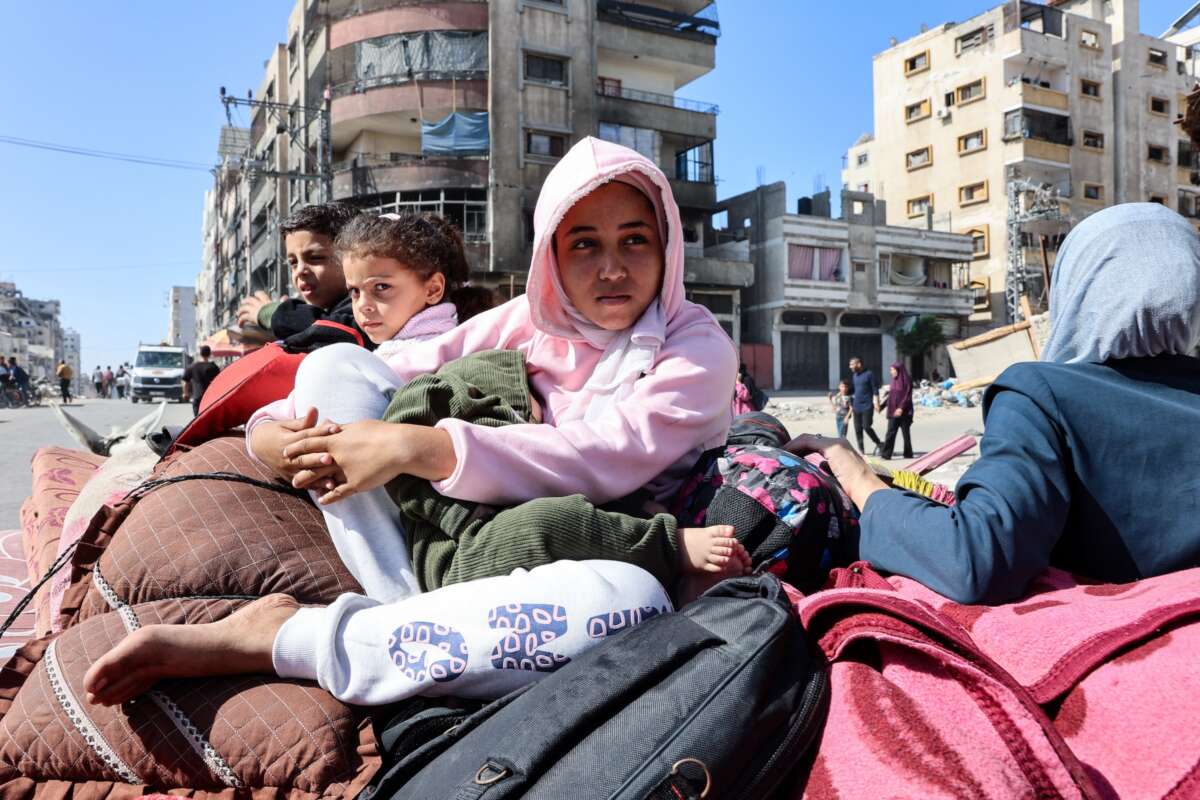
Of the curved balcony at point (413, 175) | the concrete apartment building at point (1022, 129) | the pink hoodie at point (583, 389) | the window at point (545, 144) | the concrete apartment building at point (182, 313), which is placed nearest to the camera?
the pink hoodie at point (583, 389)

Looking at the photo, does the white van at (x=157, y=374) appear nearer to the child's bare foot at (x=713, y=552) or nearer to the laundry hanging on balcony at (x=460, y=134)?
the laundry hanging on balcony at (x=460, y=134)

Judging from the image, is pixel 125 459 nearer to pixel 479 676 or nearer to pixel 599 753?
pixel 479 676

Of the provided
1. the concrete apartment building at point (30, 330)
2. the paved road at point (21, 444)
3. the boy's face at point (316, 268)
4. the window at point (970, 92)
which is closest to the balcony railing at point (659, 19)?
the window at point (970, 92)

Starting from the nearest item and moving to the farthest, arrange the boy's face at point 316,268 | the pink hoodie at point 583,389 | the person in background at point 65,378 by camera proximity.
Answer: the pink hoodie at point 583,389 < the boy's face at point 316,268 < the person in background at point 65,378

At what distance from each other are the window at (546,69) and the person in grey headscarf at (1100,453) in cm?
2875

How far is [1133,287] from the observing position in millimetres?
1557

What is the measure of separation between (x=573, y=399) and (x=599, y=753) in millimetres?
1003

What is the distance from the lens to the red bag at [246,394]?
234 centimetres

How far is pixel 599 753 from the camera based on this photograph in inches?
46.0

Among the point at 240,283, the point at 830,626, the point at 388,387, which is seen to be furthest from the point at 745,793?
the point at 240,283

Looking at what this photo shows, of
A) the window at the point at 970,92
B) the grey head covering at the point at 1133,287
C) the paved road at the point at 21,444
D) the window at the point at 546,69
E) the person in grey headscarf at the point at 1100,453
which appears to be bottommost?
the paved road at the point at 21,444

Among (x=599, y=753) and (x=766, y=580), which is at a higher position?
(x=766, y=580)

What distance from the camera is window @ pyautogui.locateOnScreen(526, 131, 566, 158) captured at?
28047 mm

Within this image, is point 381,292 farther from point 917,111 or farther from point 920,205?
point 917,111
